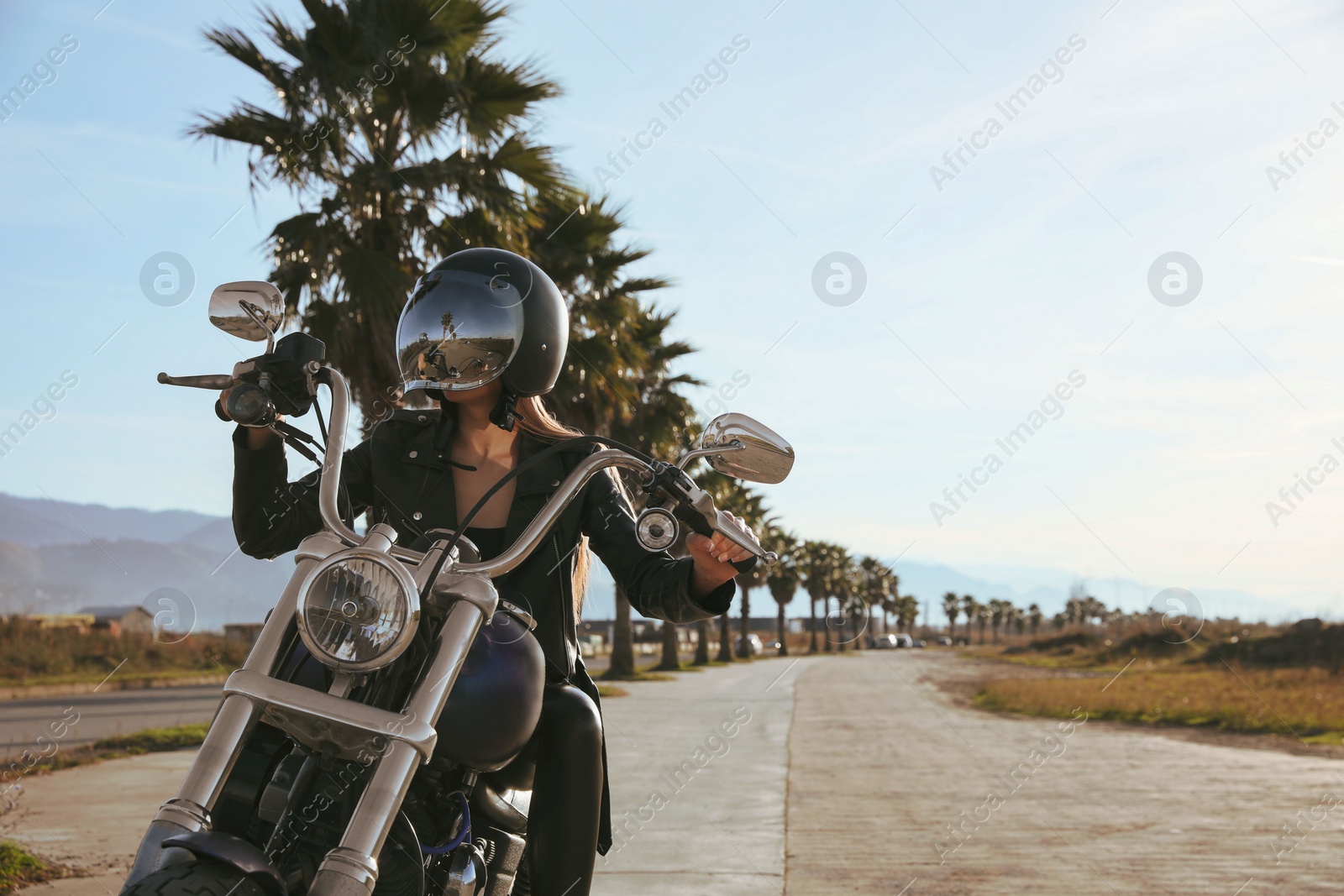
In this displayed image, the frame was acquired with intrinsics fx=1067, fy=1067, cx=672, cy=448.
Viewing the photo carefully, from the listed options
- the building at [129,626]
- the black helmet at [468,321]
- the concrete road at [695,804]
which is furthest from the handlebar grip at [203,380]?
the building at [129,626]

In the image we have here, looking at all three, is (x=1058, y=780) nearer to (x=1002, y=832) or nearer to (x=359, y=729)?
(x=1002, y=832)

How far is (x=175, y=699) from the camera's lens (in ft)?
58.0

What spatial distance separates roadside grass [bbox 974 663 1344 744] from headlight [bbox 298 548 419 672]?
17.0m

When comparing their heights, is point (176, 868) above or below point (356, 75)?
below

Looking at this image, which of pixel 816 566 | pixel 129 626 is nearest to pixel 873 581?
pixel 816 566

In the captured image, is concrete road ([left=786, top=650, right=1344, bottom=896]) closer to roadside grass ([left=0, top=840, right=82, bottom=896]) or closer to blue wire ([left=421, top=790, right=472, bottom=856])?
roadside grass ([left=0, top=840, right=82, bottom=896])

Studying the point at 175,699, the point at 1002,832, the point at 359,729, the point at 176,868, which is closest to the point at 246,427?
the point at 359,729

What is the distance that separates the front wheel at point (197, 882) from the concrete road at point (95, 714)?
7.91 meters

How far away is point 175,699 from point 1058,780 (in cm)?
1419

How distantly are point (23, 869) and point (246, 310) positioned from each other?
4.00 metres

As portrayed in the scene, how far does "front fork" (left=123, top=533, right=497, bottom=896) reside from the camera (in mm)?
1370

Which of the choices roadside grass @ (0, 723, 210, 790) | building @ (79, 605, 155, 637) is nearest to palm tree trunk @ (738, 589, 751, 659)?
building @ (79, 605, 155, 637)

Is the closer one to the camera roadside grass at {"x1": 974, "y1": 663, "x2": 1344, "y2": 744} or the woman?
the woman

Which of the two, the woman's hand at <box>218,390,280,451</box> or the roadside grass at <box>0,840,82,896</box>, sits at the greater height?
the woman's hand at <box>218,390,280,451</box>
